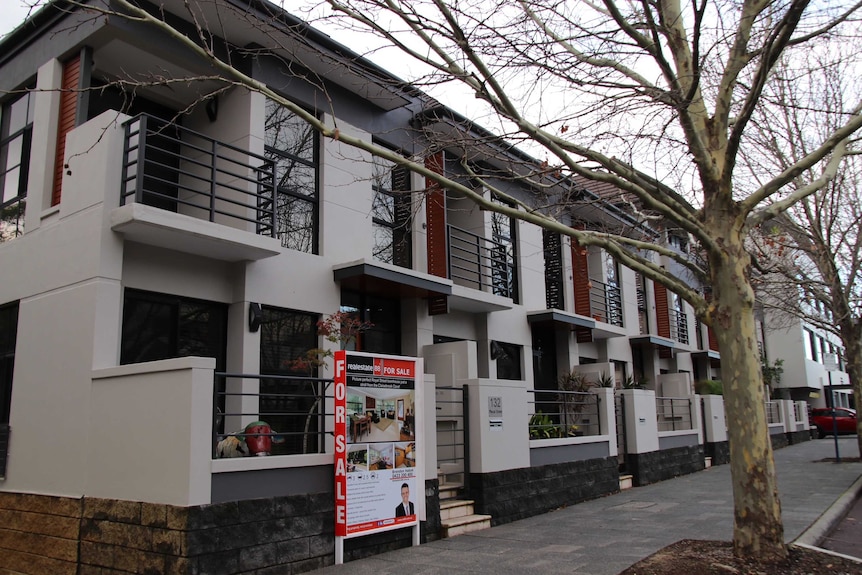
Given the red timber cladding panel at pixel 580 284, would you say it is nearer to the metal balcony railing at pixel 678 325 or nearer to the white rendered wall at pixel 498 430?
the metal balcony railing at pixel 678 325

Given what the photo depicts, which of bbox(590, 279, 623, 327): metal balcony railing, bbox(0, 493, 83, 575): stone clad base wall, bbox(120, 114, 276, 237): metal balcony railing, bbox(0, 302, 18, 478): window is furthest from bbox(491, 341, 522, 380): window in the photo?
bbox(0, 493, 83, 575): stone clad base wall

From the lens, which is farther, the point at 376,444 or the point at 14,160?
the point at 14,160

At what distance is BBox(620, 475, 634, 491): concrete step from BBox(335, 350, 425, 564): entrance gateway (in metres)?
7.03

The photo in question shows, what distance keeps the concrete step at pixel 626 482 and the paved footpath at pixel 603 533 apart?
19cm

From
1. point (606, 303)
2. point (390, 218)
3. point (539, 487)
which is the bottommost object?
point (539, 487)

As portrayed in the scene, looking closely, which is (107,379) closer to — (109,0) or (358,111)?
(109,0)

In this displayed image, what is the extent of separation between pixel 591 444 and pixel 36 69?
37.6 ft

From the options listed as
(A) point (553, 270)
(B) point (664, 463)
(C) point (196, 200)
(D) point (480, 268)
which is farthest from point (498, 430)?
(A) point (553, 270)

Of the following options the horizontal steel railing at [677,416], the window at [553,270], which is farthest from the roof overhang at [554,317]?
the horizontal steel railing at [677,416]

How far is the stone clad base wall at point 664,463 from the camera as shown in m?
15.6

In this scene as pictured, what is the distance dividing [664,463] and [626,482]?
2208mm

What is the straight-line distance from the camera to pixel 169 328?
9.55 m

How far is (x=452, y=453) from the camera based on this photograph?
11836 mm

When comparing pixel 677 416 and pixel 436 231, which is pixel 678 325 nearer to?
pixel 677 416
